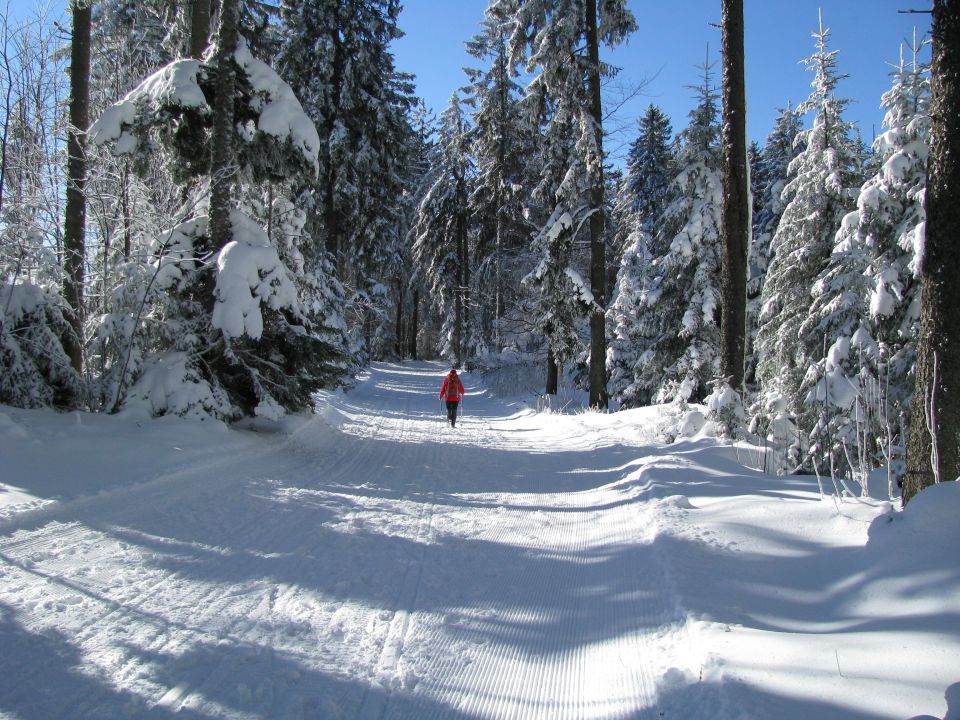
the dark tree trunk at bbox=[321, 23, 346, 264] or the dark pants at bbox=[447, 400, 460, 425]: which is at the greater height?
the dark tree trunk at bbox=[321, 23, 346, 264]

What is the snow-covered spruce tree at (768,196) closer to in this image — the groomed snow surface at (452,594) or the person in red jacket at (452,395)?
the person in red jacket at (452,395)

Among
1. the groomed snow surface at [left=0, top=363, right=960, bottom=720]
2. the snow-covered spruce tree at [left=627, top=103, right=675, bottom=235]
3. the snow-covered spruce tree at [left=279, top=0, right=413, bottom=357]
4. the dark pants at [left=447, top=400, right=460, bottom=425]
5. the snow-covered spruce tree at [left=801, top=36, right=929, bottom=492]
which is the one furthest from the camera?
the snow-covered spruce tree at [left=627, top=103, right=675, bottom=235]

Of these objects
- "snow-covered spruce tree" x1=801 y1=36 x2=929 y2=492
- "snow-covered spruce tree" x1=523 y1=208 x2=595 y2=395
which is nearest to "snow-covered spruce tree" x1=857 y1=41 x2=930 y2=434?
"snow-covered spruce tree" x1=801 y1=36 x2=929 y2=492

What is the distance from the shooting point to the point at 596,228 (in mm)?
16453

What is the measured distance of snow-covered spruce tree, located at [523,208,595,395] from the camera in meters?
17.1

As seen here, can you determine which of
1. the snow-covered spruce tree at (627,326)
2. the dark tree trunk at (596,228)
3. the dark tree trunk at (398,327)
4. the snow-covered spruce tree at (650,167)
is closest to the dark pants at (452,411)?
the dark tree trunk at (596,228)

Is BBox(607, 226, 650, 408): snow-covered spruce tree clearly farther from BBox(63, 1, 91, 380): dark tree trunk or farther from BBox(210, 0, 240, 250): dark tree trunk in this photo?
BBox(63, 1, 91, 380): dark tree trunk

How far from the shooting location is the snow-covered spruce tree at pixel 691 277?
55.1ft

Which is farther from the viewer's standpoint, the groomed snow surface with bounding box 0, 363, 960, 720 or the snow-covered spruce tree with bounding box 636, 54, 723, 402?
the snow-covered spruce tree with bounding box 636, 54, 723, 402

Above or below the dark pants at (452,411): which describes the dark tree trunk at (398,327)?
above

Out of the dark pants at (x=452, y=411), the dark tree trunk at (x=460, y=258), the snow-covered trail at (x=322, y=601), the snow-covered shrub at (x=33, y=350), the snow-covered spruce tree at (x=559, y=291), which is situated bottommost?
the snow-covered trail at (x=322, y=601)

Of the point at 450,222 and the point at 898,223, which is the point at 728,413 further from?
the point at 450,222

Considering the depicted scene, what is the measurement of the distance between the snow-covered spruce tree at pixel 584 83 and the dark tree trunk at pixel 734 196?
5.92 meters

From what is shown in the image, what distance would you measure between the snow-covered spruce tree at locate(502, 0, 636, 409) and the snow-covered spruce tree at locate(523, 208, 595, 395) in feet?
1.91
